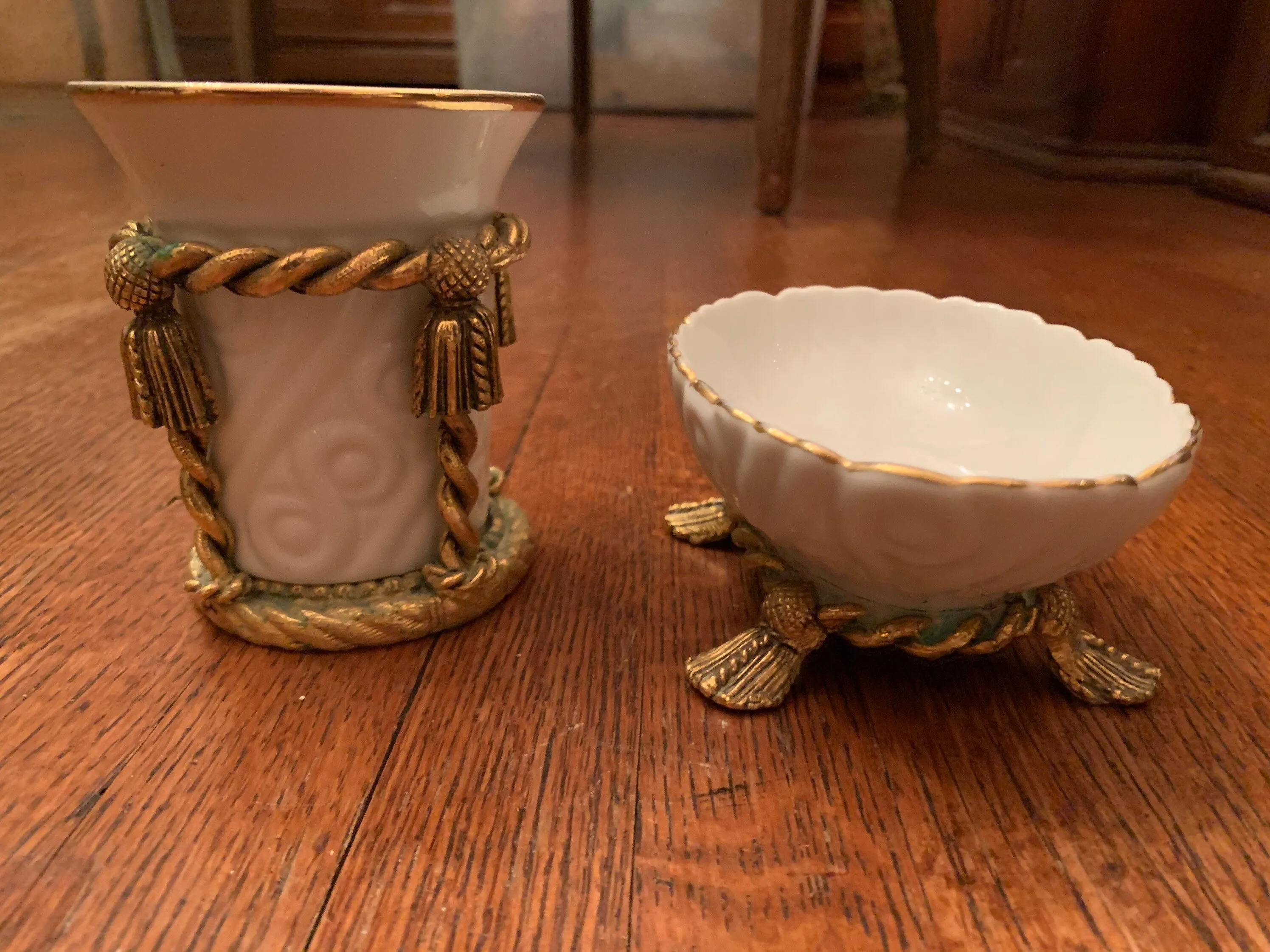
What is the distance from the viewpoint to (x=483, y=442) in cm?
53

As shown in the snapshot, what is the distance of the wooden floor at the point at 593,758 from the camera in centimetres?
35

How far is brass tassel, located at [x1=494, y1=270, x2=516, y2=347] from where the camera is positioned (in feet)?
1.66

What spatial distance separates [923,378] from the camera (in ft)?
2.11

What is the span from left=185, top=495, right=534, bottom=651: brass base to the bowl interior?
0.59ft

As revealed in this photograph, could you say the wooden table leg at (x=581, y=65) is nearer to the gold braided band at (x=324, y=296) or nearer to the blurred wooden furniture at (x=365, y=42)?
the blurred wooden furniture at (x=365, y=42)

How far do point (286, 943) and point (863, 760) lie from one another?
0.25m

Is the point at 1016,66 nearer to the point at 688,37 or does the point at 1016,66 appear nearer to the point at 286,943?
the point at 688,37

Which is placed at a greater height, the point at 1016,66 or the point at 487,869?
the point at 1016,66

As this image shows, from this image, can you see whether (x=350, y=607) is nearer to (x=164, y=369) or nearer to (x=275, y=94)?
(x=164, y=369)

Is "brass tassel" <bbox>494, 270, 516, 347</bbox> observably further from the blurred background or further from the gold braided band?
the blurred background

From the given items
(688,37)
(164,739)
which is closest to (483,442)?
(164,739)

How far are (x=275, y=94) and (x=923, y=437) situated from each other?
1.45 feet

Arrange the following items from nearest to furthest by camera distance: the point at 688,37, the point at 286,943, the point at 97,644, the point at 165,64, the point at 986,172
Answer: the point at 286,943 → the point at 97,644 → the point at 165,64 → the point at 986,172 → the point at 688,37

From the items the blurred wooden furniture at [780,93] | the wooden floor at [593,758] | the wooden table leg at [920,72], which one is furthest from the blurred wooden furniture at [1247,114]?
the wooden floor at [593,758]
